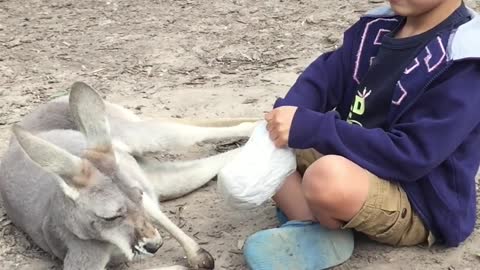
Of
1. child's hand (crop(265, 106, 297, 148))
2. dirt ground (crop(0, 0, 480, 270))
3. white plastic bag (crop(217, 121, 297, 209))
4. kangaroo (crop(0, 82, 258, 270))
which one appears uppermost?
child's hand (crop(265, 106, 297, 148))

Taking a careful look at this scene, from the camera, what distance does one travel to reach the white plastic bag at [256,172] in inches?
94.9

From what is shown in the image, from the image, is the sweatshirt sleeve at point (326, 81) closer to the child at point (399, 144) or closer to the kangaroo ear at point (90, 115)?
the child at point (399, 144)

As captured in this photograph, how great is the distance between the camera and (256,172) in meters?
2.41

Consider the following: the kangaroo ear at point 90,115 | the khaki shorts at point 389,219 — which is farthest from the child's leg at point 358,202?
the kangaroo ear at point 90,115

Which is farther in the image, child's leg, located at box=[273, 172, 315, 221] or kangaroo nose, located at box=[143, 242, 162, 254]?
child's leg, located at box=[273, 172, 315, 221]

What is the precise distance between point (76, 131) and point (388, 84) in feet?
3.92

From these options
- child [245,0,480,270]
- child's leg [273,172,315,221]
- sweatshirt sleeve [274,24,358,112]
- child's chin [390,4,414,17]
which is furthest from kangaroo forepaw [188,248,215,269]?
child's chin [390,4,414,17]

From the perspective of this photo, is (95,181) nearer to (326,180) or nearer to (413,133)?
(326,180)

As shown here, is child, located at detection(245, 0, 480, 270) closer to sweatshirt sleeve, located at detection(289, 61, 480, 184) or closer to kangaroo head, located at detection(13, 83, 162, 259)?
sweatshirt sleeve, located at detection(289, 61, 480, 184)

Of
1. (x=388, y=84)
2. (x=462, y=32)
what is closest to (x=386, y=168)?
(x=388, y=84)

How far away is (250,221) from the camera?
2.87 metres

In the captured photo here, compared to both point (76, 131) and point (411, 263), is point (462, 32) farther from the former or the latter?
point (76, 131)

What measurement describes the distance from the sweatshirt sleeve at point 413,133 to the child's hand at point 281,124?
2 centimetres

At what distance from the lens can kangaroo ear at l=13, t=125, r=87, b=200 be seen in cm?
225
